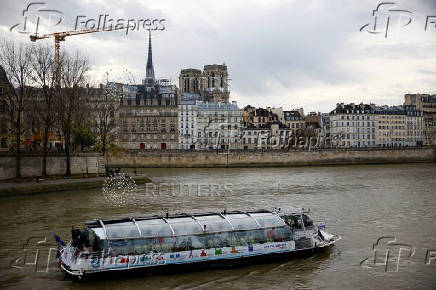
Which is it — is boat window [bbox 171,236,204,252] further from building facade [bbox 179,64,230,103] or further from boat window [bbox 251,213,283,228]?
building facade [bbox 179,64,230,103]

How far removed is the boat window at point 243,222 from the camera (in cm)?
1859

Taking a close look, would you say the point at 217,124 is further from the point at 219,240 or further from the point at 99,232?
the point at 99,232

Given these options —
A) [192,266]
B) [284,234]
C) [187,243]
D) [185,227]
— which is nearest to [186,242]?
[187,243]

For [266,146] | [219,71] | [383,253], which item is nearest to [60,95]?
[383,253]

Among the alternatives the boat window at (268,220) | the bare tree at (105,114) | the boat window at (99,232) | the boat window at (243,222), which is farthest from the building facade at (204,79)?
the boat window at (99,232)

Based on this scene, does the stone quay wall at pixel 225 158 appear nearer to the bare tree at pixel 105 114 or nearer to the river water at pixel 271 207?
the bare tree at pixel 105 114

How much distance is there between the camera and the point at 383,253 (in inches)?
789

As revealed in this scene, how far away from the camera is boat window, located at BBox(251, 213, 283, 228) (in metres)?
19.0

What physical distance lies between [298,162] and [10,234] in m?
63.6

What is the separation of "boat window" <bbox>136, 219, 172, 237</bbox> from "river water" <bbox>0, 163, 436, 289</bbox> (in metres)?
1.45

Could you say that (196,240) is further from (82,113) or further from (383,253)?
(82,113)

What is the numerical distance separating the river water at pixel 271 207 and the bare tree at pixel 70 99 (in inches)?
265

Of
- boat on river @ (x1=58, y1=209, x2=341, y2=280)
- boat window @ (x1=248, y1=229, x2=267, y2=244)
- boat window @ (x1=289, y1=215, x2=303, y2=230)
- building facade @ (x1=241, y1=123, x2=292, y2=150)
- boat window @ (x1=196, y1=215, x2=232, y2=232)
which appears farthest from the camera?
building facade @ (x1=241, y1=123, x2=292, y2=150)

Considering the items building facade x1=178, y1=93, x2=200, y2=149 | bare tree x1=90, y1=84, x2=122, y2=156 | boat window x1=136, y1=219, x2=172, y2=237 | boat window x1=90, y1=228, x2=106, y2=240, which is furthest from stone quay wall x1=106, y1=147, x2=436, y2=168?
boat window x1=90, y1=228, x2=106, y2=240
